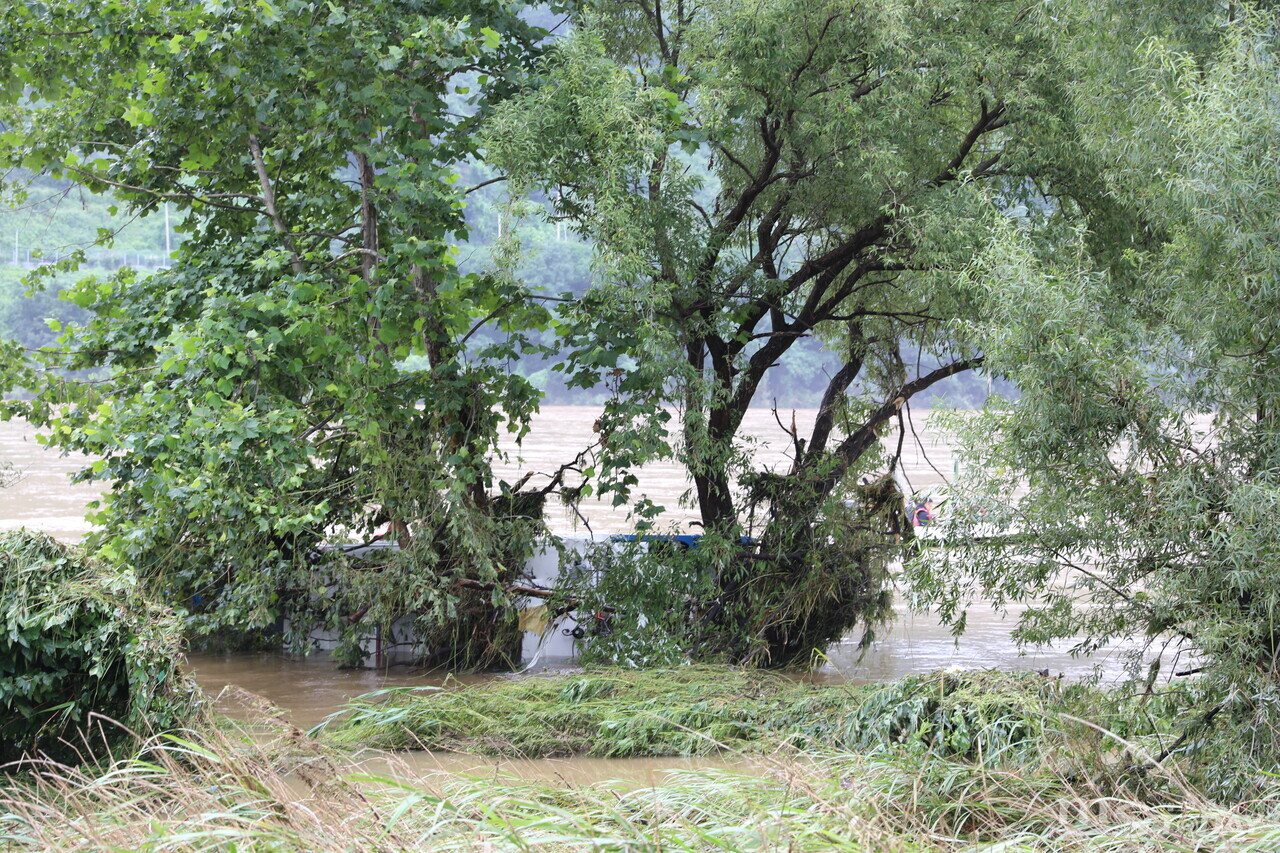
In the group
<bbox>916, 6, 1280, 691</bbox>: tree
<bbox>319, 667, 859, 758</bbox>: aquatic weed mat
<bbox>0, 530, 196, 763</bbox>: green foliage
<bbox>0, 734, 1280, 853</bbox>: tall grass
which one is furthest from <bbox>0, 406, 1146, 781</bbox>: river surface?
<bbox>0, 530, 196, 763</bbox>: green foliage

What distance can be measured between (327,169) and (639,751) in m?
6.17

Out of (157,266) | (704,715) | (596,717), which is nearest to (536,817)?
(704,715)

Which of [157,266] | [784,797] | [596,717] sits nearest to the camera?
[784,797]

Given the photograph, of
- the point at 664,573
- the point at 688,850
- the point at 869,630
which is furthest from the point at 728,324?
the point at 688,850

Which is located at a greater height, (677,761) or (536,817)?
(536,817)

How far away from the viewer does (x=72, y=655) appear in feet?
19.3

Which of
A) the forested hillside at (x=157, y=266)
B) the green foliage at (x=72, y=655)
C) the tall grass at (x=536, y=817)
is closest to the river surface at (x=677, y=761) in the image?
the tall grass at (x=536, y=817)

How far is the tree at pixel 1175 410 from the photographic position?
5805 millimetres

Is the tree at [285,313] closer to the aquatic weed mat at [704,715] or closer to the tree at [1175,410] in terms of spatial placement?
the aquatic weed mat at [704,715]

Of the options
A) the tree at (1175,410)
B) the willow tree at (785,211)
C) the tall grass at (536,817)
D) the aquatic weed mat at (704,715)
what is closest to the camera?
the tall grass at (536,817)

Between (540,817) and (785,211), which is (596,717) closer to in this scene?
(540,817)

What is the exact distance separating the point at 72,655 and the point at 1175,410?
6.04 m

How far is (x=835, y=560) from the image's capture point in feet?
36.3

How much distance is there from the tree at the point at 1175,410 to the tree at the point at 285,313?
4.69 metres
